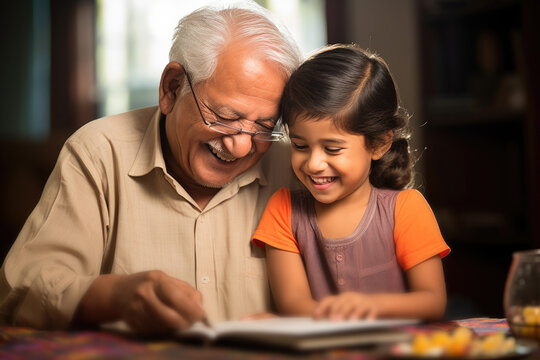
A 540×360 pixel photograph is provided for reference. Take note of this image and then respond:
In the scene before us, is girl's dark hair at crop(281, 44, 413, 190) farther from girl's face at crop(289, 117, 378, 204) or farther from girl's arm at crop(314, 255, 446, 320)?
girl's arm at crop(314, 255, 446, 320)

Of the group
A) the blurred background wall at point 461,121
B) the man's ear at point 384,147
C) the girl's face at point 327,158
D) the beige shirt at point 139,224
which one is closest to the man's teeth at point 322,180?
the girl's face at point 327,158

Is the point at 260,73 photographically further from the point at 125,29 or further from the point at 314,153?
the point at 125,29

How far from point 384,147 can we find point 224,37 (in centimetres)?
38

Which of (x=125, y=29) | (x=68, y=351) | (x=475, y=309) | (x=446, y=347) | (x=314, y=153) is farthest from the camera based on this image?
(x=125, y=29)

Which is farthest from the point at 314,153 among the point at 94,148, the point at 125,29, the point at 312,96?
the point at 125,29

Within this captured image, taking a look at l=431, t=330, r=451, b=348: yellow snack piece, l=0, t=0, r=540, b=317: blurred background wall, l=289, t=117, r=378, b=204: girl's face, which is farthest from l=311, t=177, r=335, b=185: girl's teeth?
l=0, t=0, r=540, b=317: blurred background wall

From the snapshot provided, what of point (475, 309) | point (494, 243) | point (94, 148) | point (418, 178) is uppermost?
point (94, 148)

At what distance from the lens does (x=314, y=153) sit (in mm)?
1161

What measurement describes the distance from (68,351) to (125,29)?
3.32 meters

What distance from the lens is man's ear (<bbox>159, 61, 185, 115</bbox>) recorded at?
1.36 meters

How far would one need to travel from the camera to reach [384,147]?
1271 millimetres

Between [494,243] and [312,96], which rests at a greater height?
[312,96]

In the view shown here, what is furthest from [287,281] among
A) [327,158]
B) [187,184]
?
[187,184]

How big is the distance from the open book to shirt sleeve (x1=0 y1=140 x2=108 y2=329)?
336mm
